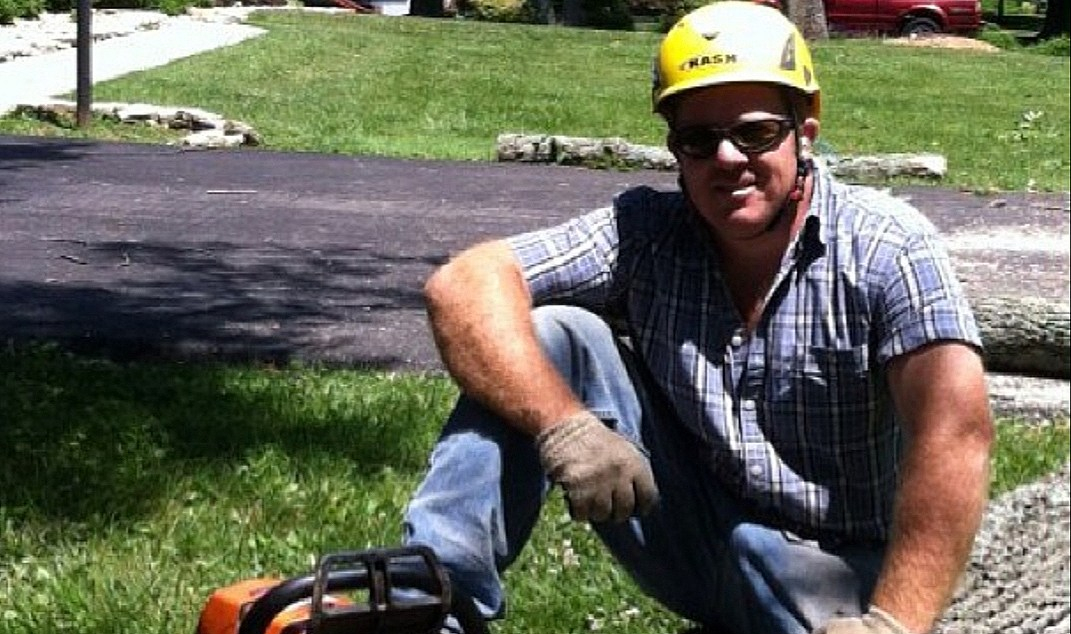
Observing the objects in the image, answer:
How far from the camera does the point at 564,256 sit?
9.03 feet

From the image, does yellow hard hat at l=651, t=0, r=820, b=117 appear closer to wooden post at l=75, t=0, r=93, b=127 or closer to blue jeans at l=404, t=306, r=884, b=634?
blue jeans at l=404, t=306, r=884, b=634

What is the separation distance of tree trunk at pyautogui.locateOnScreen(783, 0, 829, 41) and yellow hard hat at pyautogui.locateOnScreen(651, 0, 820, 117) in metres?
0.93

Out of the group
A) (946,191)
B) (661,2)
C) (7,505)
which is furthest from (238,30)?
(7,505)

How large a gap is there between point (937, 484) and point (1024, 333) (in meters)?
1.95

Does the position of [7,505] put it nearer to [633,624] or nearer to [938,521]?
[633,624]

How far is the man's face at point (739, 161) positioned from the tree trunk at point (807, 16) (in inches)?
38.1

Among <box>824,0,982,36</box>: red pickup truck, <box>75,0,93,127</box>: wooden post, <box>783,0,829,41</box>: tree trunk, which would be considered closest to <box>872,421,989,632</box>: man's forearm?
<box>783,0,829,41</box>: tree trunk

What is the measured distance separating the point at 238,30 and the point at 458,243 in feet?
30.6

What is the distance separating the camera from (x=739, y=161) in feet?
8.31

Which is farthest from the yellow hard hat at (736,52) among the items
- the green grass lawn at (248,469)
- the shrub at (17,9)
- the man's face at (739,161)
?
the shrub at (17,9)

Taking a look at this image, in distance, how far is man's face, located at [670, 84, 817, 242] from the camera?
2.54 meters

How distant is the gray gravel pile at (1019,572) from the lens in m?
3.38

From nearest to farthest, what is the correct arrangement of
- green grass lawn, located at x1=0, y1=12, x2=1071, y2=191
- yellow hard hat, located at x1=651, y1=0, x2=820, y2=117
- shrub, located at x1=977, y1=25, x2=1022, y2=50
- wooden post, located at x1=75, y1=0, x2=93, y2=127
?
yellow hard hat, located at x1=651, y1=0, x2=820, y2=117
shrub, located at x1=977, y1=25, x2=1022, y2=50
green grass lawn, located at x1=0, y1=12, x2=1071, y2=191
wooden post, located at x1=75, y1=0, x2=93, y2=127

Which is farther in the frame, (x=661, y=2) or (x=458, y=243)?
(x=458, y=243)
